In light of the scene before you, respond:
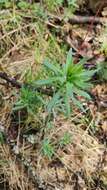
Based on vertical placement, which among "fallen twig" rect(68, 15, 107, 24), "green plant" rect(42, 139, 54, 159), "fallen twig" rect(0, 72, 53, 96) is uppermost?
"fallen twig" rect(68, 15, 107, 24)

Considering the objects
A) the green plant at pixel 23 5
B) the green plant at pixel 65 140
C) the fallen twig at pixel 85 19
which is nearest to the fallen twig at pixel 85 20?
the fallen twig at pixel 85 19

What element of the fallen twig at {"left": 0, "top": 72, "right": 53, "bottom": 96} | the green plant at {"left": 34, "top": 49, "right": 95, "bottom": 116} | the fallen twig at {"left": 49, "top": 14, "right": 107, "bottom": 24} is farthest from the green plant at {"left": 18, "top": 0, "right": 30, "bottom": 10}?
the green plant at {"left": 34, "top": 49, "right": 95, "bottom": 116}

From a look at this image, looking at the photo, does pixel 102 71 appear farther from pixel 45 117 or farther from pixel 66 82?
pixel 66 82

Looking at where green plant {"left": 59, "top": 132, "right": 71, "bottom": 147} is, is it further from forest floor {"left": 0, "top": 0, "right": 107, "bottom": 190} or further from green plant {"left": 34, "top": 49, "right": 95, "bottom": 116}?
green plant {"left": 34, "top": 49, "right": 95, "bottom": 116}

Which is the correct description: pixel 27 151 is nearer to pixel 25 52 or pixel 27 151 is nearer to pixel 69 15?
pixel 25 52

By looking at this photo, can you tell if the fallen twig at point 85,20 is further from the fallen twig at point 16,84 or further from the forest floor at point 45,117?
the fallen twig at point 16,84

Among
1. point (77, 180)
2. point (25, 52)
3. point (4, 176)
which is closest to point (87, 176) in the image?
point (77, 180)

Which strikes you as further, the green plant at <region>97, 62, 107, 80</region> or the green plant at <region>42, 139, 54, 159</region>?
the green plant at <region>97, 62, 107, 80</region>

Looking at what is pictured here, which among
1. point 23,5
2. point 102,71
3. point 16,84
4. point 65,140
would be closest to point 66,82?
point 16,84
